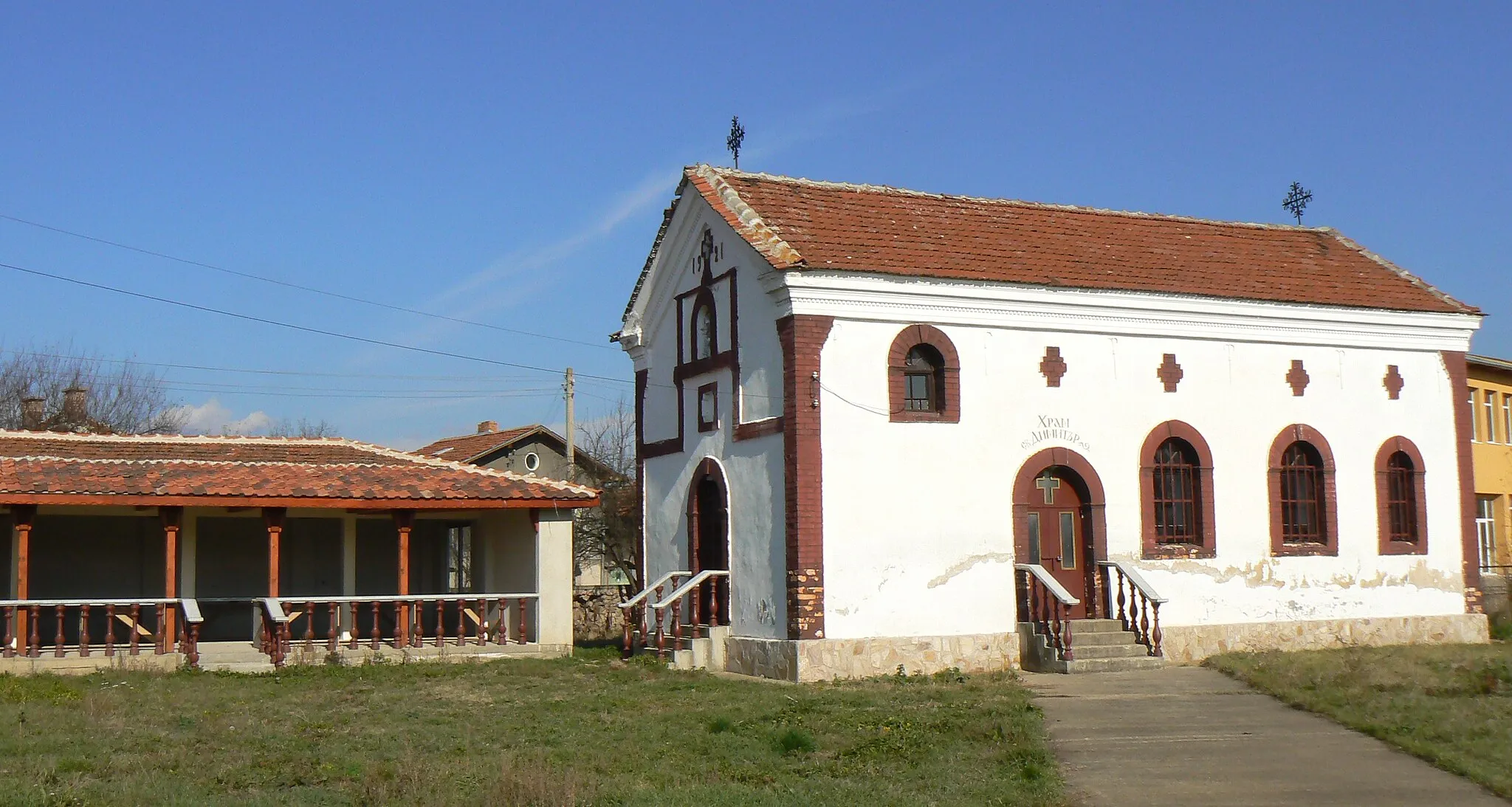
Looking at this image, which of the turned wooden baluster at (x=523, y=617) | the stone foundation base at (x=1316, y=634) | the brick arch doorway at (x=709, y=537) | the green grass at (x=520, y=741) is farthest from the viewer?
the turned wooden baluster at (x=523, y=617)

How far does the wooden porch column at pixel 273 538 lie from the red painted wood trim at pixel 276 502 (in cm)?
28

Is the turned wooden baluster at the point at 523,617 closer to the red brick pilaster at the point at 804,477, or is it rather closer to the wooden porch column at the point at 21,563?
the red brick pilaster at the point at 804,477

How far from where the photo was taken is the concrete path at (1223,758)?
10.5 m

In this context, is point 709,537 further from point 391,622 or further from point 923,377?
point 391,622

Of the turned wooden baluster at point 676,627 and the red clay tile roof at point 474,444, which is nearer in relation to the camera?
the turned wooden baluster at point 676,627

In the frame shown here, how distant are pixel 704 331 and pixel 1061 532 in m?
6.09

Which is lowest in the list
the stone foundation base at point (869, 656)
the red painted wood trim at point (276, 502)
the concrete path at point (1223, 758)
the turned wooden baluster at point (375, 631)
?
the concrete path at point (1223, 758)

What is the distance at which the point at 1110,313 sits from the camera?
2061 cm

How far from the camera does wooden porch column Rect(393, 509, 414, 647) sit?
21.2 m

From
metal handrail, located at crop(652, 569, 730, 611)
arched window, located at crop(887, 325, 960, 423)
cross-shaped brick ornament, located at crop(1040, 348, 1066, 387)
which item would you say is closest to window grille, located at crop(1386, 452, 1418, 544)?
cross-shaped brick ornament, located at crop(1040, 348, 1066, 387)

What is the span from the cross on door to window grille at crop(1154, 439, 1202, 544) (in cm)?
172

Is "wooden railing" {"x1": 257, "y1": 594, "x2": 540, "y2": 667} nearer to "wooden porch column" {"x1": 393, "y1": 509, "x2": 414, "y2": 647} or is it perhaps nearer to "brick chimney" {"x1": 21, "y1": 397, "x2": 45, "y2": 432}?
"wooden porch column" {"x1": 393, "y1": 509, "x2": 414, "y2": 647}

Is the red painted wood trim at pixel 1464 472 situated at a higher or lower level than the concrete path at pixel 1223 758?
higher

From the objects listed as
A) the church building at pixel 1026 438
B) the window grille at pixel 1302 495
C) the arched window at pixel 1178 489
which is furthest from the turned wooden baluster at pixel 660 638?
the window grille at pixel 1302 495
